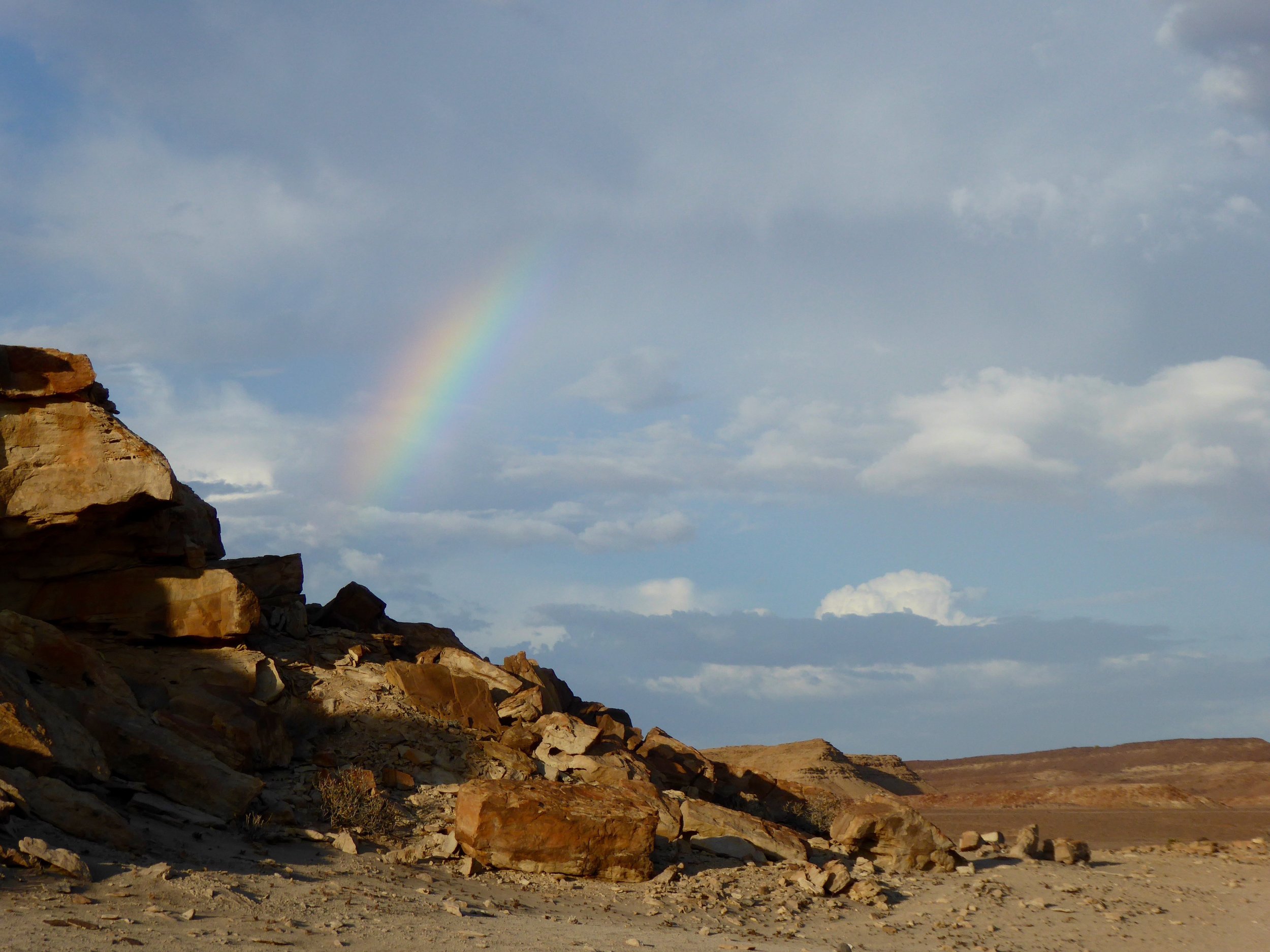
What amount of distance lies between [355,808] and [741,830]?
5.97 meters

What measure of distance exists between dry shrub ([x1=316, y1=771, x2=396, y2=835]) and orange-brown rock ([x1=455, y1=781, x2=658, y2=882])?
128 centimetres

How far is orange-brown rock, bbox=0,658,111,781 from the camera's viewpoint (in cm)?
1146

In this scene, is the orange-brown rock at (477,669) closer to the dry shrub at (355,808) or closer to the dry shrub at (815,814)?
the dry shrub at (355,808)

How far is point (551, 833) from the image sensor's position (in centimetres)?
1340

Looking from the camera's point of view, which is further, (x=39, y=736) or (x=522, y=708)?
(x=522, y=708)

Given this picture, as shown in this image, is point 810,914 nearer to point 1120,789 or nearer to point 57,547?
point 57,547

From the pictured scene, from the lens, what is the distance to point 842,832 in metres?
17.6

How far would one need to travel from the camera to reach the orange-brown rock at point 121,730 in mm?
13547

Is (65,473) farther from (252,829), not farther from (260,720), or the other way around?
(252,829)

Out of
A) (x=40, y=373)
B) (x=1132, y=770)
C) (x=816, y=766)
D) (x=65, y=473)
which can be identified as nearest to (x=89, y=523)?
(x=65, y=473)

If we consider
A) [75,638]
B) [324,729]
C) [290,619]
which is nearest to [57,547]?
[75,638]

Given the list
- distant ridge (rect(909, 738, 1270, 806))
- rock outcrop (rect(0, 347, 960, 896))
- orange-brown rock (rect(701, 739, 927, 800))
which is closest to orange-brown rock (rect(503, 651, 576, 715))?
rock outcrop (rect(0, 347, 960, 896))

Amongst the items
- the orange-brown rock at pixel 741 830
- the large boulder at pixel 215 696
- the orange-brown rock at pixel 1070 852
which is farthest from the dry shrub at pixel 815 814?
the large boulder at pixel 215 696

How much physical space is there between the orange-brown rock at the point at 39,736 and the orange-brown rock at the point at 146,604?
4841mm
